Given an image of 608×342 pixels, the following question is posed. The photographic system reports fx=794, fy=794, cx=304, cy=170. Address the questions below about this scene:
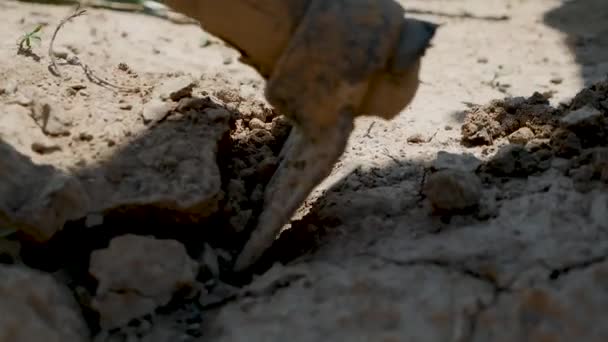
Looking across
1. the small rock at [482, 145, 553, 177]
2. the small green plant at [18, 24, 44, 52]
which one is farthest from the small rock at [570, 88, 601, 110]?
the small green plant at [18, 24, 44, 52]

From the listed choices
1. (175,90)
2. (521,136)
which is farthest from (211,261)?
(521,136)

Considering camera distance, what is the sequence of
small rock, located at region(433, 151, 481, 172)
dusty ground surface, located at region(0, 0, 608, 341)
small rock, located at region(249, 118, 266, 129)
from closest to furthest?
dusty ground surface, located at region(0, 0, 608, 341) → small rock, located at region(433, 151, 481, 172) → small rock, located at region(249, 118, 266, 129)

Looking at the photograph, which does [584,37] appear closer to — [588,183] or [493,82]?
[493,82]

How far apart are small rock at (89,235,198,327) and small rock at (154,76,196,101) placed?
1.69 feet

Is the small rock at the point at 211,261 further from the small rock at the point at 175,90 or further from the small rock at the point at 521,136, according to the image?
the small rock at the point at 521,136

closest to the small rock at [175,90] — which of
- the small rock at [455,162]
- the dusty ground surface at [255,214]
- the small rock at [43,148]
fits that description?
the dusty ground surface at [255,214]

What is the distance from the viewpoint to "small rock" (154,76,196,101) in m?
2.32

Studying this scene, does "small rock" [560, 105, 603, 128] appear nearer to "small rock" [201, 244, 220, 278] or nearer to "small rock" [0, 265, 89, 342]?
"small rock" [201, 244, 220, 278]

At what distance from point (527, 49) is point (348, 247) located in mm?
2262

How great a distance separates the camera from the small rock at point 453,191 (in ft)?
6.47

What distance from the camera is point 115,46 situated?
312 cm

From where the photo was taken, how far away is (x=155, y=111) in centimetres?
224

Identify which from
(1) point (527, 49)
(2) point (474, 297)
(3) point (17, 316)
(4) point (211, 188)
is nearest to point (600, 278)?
(2) point (474, 297)

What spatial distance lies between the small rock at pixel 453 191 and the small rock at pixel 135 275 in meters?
0.63
